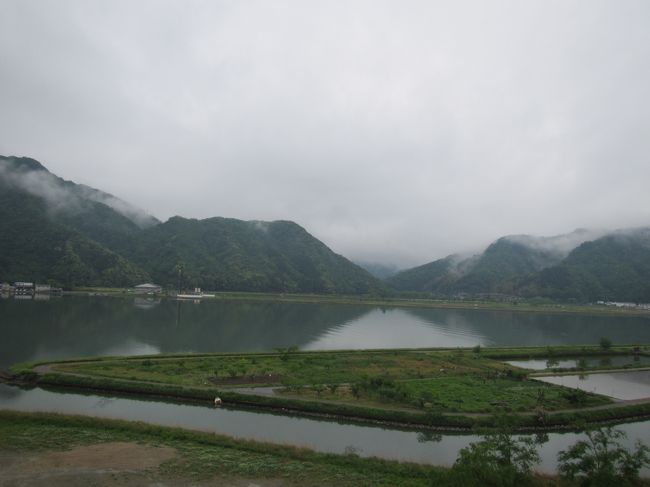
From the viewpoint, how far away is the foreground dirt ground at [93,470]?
49.9 feet

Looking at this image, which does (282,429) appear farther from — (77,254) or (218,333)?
(77,254)

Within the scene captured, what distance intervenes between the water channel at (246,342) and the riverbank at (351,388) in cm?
115

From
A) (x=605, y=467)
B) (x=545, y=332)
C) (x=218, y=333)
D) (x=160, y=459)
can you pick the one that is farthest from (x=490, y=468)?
(x=545, y=332)

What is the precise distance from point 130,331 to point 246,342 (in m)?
17.4

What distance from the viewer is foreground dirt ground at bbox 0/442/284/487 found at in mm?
15203

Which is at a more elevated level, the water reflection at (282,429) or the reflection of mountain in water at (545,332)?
the water reflection at (282,429)

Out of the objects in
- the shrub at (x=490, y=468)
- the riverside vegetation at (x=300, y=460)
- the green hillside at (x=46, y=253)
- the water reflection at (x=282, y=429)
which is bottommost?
the water reflection at (x=282, y=429)

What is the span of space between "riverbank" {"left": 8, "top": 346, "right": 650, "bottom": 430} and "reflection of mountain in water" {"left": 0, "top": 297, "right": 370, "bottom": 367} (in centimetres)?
873

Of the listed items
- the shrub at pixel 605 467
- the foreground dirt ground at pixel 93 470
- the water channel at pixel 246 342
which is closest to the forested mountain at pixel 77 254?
the water channel at pixel 246 342

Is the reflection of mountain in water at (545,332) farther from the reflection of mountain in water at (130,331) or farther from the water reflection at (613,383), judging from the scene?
the reflection of mountain in water at (130,331)

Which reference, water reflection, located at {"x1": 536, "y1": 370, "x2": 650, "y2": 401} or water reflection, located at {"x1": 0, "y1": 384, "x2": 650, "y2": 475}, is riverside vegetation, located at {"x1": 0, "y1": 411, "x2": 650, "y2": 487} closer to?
water reflection, located at {"x1": 0, "y1": 384, "x2": 650, "y2": 475}

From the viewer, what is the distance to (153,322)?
7038 centimetres

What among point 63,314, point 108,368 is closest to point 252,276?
point 63,314

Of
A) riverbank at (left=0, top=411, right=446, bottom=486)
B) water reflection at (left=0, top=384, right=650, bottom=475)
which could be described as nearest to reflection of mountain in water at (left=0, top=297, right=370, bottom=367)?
water reflection at (left=0, top=384, right=650, bottom=475)
